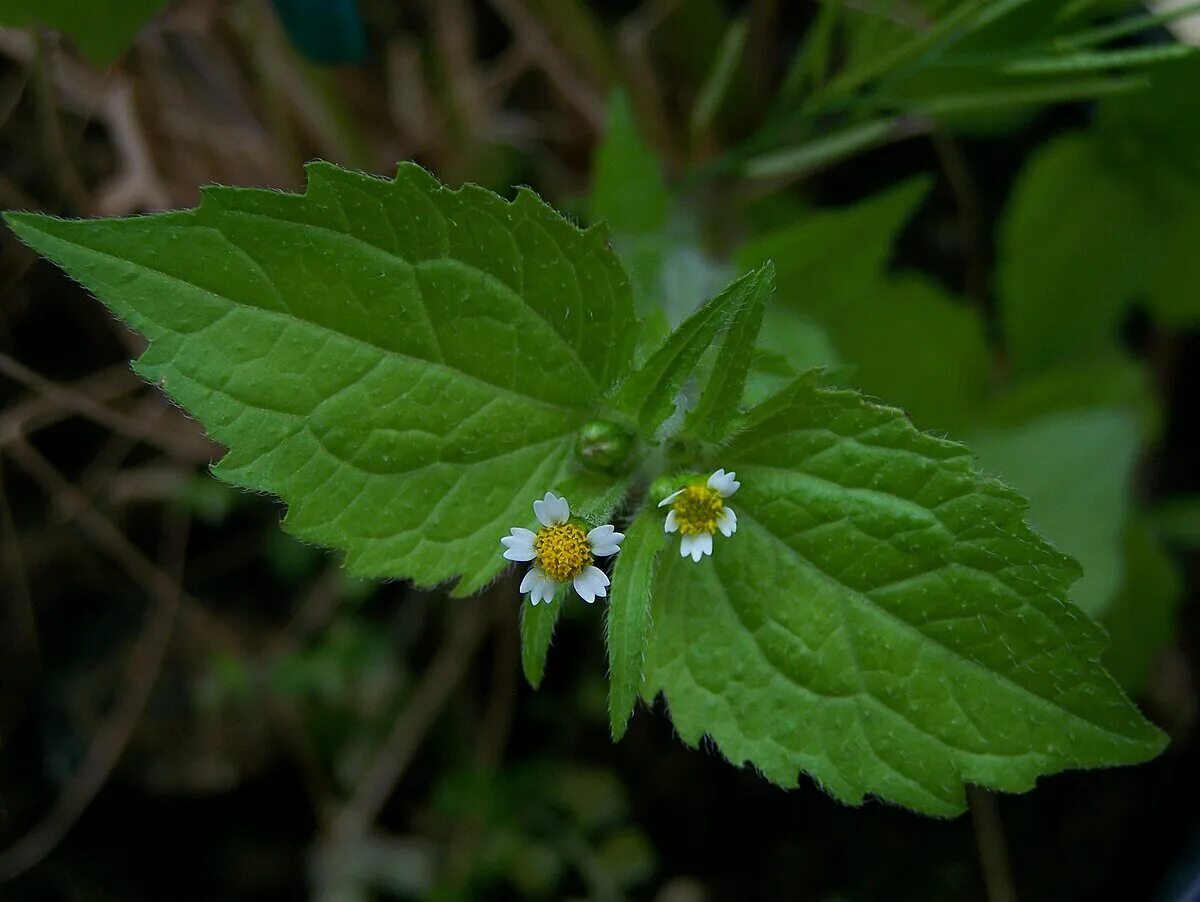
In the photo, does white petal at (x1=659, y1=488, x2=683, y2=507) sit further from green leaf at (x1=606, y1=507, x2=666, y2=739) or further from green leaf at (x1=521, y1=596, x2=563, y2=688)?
green leaf at (x1=521, y1=596, x2=563, y2=688)

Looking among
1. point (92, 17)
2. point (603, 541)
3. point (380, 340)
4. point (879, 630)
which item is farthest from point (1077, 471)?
point (92, 17)

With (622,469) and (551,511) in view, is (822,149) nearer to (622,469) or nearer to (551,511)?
(622,469)

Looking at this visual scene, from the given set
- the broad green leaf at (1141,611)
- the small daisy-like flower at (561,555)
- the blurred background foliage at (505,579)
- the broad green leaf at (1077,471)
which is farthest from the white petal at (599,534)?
the broad green leaf at (1141,611)

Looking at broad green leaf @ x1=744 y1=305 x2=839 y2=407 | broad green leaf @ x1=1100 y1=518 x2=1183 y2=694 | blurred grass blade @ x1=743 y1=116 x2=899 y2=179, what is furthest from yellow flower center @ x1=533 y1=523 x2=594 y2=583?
broad green leaf @ x1=1100 y1=518 x2=1183 y2=694

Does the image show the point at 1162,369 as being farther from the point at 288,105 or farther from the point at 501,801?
the point at 288,105

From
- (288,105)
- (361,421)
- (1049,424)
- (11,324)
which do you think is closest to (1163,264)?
(1049,424)

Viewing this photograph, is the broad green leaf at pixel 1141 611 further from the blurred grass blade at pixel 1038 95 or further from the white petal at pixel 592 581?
the white petal at pixel 592 581
